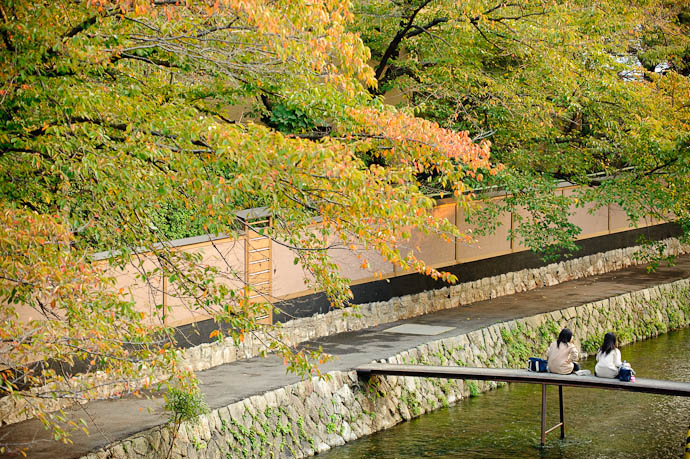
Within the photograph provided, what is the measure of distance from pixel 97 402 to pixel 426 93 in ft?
34.6

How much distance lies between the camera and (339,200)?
1057 cm

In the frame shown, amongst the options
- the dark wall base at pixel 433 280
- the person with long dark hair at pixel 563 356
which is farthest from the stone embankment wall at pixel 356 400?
the person with long dark hair at pixel 563 356

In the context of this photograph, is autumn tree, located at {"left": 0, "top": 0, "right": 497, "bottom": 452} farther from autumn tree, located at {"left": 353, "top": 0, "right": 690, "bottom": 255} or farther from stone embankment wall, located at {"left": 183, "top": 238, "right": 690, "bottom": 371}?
autumn tree, located at {"left": 353, "top": 0, "right": 690, "bottom": 255}

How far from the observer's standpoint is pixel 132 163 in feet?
32.8

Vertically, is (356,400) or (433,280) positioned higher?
(433,280)

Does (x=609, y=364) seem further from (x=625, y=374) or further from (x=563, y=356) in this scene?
(x=563, y=356)

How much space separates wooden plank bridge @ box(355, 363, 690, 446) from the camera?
1395 centimetres

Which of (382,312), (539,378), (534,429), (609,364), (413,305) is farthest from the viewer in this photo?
(413,305)

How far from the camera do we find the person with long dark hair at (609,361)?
47.1 ft

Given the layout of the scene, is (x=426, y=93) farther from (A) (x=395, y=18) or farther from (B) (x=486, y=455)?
(B) (x=486, y=455)

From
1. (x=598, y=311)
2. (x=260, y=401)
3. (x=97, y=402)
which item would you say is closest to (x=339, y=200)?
(x=260, y=401)

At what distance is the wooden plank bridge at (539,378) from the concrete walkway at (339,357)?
2.53 feet

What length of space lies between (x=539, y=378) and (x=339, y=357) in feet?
11.8

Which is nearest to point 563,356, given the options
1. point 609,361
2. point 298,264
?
point 609,361
